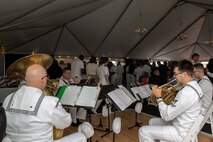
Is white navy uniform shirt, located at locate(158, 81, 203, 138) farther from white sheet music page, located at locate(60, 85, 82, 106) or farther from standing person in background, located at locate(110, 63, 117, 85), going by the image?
standing person in background, located at locate(110, 63, 117, 85)

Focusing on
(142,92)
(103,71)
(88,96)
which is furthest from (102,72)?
(88,96)

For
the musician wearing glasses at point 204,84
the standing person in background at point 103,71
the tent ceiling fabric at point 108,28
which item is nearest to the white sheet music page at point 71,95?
the musician wearing glasses at point 204,84

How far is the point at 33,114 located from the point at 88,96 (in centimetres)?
127

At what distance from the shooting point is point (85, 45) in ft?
40.9

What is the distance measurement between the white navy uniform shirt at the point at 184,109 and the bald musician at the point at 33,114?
1244 mm

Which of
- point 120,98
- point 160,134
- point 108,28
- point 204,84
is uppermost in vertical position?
point 108,28

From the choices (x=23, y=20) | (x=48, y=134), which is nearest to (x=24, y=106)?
(x=48, y=134)

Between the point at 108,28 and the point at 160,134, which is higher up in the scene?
the point at 108,28

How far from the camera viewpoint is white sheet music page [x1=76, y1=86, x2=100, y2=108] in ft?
10.2

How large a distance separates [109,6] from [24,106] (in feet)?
23.5

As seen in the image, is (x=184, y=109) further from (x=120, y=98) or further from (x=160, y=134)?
(x=120, y=98)

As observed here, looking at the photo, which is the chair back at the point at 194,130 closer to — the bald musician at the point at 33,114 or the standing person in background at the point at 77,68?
the bald musician at the point at 33,114

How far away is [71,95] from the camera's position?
3.35 metres

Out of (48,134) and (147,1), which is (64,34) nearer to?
(147,1)
